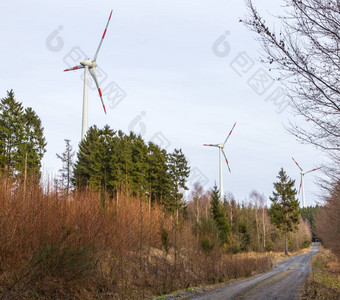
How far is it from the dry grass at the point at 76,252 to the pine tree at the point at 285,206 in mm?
51388

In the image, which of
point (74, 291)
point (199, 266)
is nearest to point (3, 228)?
point (74, 291)

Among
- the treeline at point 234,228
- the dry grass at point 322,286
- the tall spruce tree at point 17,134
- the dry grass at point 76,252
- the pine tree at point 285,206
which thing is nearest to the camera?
the dry grass at point 76,252

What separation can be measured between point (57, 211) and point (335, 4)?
993 centimetres

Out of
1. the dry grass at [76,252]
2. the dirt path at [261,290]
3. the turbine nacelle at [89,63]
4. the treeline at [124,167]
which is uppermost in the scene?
the turbine nacelle at [89,63]

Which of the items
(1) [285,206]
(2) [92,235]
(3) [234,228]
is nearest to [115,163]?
(3) [234,228]

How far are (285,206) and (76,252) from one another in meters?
65.4

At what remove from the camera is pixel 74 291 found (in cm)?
1192

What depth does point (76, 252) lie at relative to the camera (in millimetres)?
10539

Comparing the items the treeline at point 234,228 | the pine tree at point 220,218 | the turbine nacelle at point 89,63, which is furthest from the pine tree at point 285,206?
the turbine nacelle at point 89,63

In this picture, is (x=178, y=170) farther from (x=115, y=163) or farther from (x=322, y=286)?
(x=322, y=286)

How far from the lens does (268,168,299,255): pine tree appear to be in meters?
69.8

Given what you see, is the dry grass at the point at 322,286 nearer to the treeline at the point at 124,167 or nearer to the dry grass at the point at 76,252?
the dry grass at the point at 76,252

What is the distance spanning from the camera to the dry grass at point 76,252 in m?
9.96

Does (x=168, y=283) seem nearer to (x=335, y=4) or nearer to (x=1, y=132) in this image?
(x=335, y=4)
